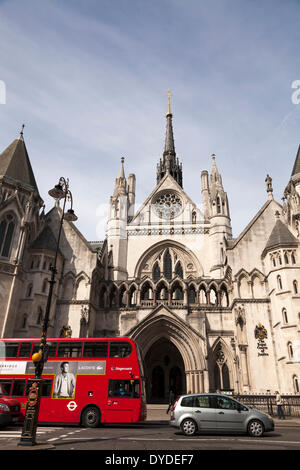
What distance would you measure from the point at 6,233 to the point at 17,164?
21.2 ft

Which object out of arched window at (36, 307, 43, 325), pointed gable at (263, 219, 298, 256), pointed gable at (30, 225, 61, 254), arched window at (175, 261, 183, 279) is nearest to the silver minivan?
arched window at (36, 307, 43, 325)

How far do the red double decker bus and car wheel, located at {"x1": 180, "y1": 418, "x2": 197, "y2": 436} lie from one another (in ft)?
8.73

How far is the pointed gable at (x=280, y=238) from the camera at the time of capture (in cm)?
2384

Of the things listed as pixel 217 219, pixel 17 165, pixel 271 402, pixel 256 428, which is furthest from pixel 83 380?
pixel 217 219

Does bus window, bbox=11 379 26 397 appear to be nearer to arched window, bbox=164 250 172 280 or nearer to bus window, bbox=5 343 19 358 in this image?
bus window, bbox=5 343 19 358

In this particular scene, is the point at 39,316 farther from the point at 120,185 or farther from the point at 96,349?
the point at 120,185

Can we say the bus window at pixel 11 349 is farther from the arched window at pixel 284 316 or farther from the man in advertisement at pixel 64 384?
the arched window at pixel 284 316

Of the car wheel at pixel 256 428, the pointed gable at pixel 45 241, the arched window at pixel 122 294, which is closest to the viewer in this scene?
the car wheel at pixel 256 428

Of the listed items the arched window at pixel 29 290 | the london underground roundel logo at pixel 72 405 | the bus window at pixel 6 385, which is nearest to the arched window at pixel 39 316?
the arched window at pixel 29 290

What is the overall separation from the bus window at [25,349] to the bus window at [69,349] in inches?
58.6

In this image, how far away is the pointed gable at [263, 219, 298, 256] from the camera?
23.8m

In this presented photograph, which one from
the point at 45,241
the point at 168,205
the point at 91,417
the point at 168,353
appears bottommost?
the point at 91,417

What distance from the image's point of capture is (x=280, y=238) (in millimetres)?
24266
